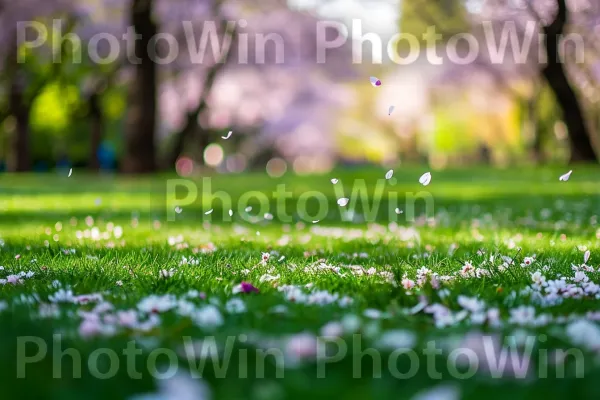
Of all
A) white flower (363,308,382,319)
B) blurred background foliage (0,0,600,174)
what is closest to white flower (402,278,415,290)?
white flower (363,308,382,319)

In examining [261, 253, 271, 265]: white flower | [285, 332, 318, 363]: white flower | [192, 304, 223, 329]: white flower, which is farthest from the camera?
[261, 253, 271, 265]: white flower

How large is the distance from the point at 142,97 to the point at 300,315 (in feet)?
61.3

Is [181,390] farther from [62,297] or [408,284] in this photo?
[408,284]

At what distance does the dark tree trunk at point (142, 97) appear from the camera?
20.5 meters

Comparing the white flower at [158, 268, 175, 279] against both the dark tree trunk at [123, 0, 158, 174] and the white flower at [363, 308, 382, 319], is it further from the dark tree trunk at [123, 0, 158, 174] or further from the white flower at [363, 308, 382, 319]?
the dark tree trunk at [123, 0, 158, 174]

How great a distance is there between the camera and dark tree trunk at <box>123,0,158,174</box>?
67.4 ft

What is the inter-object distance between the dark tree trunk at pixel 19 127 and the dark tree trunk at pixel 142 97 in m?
12.8

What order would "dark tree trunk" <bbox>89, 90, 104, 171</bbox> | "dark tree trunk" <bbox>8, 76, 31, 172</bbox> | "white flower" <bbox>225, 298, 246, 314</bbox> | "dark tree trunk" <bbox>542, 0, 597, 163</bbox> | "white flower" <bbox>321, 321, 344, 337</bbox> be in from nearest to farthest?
"white flower" <bbox>321, 321, 344, 337</bbox> < "white flower" <bbox>225, 298, 246, 314</bbox> < "dark tree trunk" <bbox>542, 0, 597, 163</bbox> < "dark tree trunk" <bbox>8, 76, 31, 172</bbox> < "dark tree trunk" <bbox>89, 90, 104, 171</bbox>

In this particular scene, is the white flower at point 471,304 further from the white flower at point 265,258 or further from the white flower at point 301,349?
the white flower at point 265,258

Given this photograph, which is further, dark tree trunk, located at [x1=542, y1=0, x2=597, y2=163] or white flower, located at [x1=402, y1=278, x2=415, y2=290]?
dark tree trunk, located at [x1=542, y1=0, x2=597, y2=163]

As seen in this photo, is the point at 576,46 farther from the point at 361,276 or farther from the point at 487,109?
the point at 361,276

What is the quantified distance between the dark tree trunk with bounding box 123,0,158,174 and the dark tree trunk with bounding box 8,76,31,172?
12841mm

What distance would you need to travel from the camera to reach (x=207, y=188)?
16094 millimetres

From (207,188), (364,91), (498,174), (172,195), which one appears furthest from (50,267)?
(364,91)
